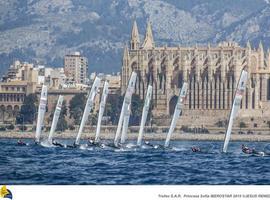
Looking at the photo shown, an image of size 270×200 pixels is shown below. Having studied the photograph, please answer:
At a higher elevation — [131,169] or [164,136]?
[131,169]

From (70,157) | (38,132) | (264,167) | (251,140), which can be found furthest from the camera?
(251,140)

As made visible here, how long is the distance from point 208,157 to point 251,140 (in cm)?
8938

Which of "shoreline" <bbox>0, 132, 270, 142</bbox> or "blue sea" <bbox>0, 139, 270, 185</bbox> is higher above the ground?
"blue sea" <bbox>0, 139, 270, 185</bbox>

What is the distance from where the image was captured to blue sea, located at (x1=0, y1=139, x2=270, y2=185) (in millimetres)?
68562

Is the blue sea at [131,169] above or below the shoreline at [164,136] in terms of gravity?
above

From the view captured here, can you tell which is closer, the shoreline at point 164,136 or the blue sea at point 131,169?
the blue sea at point 131,169

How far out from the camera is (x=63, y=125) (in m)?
198

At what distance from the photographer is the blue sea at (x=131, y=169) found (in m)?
68.6

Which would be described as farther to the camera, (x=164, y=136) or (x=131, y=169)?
(x=164, y=136)

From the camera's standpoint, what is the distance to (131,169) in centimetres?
7975
